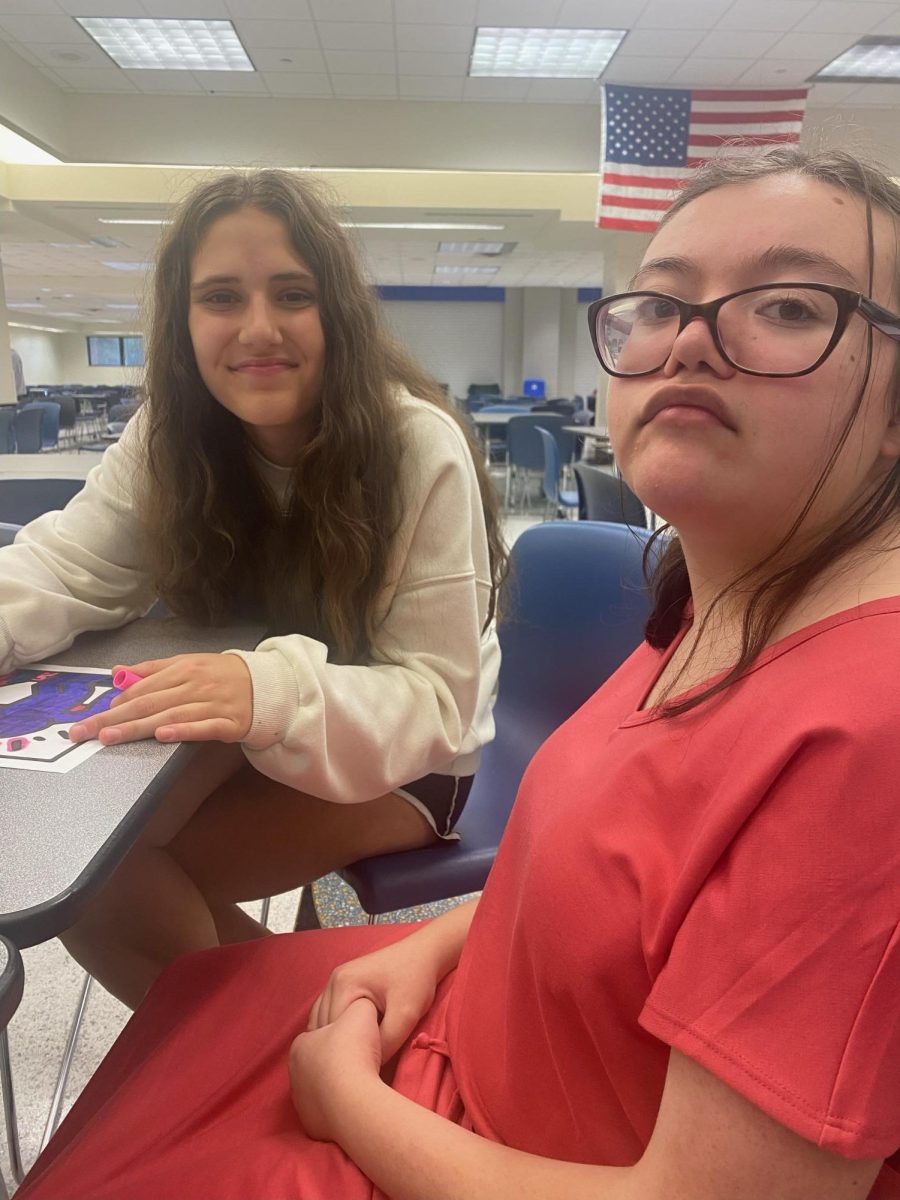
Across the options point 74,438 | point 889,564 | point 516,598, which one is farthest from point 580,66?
point 74,438

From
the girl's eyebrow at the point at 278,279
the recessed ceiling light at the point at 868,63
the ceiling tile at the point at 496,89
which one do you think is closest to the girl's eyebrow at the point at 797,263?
the girl's eyebrow at the point at 278,279

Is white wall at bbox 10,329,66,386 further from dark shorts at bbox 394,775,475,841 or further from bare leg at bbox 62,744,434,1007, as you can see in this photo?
dark shorts at bbox 394,775,475,841

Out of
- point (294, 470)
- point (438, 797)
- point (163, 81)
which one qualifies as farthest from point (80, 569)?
point (163, 81)

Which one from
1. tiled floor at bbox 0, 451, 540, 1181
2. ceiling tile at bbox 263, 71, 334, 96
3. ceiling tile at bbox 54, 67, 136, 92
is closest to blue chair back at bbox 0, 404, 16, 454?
ceiling tile at bbox 54, 67, 136, 92

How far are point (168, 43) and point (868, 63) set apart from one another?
5104mm

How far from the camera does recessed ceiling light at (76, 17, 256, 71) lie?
211 inches

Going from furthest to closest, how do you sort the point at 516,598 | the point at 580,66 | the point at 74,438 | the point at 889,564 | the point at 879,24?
the point at 74,438
the point at 580,66
the point at 879,24
the point at 516,598
the point at 889,564

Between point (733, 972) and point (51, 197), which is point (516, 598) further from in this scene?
point (51, 197)

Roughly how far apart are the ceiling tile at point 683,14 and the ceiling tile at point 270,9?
7.13 ft

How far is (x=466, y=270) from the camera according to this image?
13938 mm

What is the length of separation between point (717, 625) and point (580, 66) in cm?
689

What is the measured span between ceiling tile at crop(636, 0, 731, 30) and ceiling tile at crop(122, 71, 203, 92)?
11.4 ft

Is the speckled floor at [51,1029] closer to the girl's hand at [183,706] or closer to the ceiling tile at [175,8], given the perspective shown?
the girl's hand at [183,706]

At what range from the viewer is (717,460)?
537 mm
